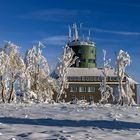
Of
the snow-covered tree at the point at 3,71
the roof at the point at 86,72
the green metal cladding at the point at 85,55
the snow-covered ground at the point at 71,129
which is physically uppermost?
the green metal cladding at the point at 85,55

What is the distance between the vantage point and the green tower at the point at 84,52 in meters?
99.7

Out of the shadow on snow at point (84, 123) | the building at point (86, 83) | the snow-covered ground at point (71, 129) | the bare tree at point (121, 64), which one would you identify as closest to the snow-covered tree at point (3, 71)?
the bare tree at point (121, 64)

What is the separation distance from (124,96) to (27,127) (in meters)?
42.5

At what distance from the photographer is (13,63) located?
47.4 meters

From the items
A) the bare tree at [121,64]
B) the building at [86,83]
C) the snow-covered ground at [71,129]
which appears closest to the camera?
the snow-covered ground at [71,129]

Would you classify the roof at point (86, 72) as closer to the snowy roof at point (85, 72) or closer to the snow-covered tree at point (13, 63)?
the snowy roof at point (85, 72)

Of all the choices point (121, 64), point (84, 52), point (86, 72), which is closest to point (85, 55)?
point (84, 52)

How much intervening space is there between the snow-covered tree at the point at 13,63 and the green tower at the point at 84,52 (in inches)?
1979

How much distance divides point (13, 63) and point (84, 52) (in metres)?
54.8

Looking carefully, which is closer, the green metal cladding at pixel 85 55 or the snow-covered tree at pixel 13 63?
the snow-covered tree at pixel 13 63

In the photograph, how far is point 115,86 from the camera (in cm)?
9388

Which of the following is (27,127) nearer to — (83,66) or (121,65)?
(121,65)

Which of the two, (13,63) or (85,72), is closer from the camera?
(13,63)

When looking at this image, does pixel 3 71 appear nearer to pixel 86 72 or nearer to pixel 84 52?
pixel 86 72
